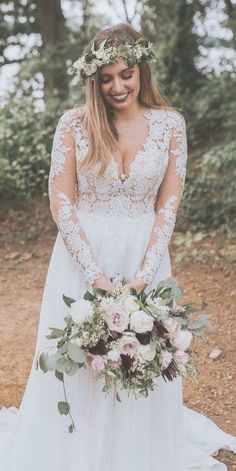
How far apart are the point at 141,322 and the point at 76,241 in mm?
610

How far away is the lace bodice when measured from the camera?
301 centimetres

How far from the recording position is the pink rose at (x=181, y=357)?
2725 millimetres

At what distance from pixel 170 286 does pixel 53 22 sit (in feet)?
28.1

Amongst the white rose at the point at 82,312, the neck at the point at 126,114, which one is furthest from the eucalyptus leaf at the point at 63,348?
the neck at the point at 126,114

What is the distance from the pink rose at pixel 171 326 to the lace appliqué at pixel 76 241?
481 mm

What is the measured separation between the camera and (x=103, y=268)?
3.15 metres

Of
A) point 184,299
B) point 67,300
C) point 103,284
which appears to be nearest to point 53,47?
point 184,299

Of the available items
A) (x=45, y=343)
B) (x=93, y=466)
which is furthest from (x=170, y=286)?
(x=93, y=466)

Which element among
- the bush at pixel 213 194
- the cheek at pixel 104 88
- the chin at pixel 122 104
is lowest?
the bush at pixel 213 194

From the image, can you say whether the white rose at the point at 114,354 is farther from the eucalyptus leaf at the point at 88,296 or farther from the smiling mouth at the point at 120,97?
the smiling mouth at the point at 120,97

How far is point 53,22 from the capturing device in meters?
10.5

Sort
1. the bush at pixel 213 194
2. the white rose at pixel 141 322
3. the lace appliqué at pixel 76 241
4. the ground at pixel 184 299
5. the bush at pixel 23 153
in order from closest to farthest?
the white rose at pixel 141 322
the lace appliqué at pixel 76 241
the ground at pixel 184 299
the bush at pixel 213 194
the bush at pixel 23 153

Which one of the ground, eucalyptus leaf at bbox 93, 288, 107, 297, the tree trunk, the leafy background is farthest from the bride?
the tree trunk

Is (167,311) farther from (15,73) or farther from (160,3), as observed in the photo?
(15,73)
